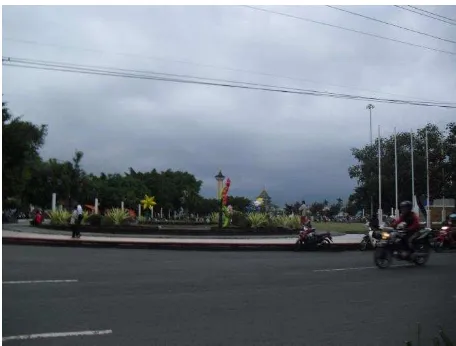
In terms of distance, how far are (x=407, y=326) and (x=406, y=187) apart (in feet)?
116

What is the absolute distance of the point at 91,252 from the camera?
15.5 metres

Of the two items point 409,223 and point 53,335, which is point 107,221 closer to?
point 409,223

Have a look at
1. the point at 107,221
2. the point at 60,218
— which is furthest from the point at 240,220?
the point at 60,218

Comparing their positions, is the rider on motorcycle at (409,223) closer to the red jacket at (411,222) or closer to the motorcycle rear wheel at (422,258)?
the red jacket at (411,222)

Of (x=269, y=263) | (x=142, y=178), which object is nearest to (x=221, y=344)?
(x=269, y=263)

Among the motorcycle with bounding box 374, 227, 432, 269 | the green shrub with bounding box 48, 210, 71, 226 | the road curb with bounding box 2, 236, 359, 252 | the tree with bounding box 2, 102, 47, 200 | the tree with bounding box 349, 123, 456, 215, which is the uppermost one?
the tree with bounding box 349, 123, 456, 215

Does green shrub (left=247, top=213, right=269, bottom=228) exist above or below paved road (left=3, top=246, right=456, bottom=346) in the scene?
above

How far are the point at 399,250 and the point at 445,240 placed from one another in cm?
654

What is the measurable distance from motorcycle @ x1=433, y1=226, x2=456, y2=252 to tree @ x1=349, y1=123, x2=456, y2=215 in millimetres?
14681

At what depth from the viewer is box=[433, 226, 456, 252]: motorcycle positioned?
1797 centimetres

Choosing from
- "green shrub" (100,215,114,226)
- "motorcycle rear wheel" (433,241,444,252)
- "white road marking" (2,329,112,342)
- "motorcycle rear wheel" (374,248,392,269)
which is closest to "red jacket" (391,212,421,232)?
"motorcycle rear wheel" (374,248,392,269)

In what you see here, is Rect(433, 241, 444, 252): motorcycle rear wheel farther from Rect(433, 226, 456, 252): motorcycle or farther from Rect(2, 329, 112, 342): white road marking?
Rect(2, 329, 112, 342): white road marking

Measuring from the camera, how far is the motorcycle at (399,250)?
1244 centimetres

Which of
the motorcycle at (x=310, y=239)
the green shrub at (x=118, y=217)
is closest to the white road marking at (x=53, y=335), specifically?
the motorcycle at (x=310, y=239)
